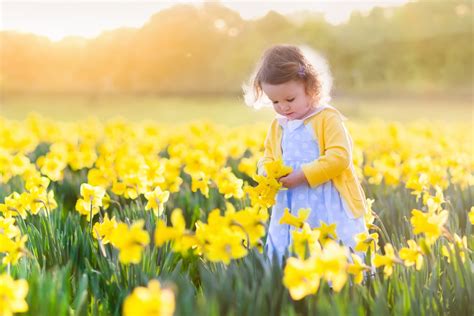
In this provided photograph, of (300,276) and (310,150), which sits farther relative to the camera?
(310,150)

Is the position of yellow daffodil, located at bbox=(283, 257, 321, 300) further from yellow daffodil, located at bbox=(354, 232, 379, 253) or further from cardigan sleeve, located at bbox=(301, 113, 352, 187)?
cardigan sleeve, located at bbox=(301, 113, 352, 187)

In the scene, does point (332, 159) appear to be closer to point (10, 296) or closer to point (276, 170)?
point (276, 170)

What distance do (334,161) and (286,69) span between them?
0.51 m

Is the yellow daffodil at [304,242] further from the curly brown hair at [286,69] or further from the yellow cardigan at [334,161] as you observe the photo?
the curly brown hair at [286,69]

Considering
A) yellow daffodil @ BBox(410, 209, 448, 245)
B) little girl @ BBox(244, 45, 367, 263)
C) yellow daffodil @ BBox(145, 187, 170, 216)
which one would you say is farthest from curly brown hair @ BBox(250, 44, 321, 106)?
yellow daffodil @ BBox(410, 209, 448, 245)

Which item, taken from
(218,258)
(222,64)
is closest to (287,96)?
(218,258)

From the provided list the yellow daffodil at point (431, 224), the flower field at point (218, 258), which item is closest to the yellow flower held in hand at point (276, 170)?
the flower field at point (218, 258)

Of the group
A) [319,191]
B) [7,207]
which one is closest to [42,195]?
[7,207]

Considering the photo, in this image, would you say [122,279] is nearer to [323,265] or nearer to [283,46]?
[323,265]

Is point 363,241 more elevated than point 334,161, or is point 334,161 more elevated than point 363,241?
point 334,161

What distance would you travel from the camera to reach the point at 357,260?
222cm

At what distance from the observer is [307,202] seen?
10.2ft

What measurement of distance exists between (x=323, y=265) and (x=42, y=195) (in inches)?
78.5

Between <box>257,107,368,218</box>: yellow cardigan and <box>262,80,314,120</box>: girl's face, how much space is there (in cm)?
14
